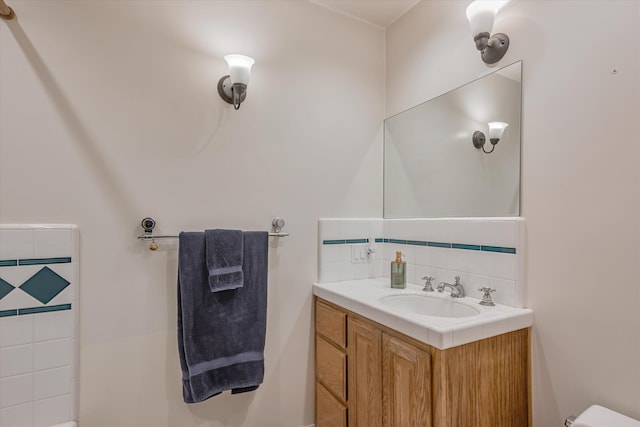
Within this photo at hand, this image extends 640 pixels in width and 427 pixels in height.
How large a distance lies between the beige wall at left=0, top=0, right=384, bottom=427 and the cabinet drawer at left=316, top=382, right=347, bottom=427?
8 centimetres

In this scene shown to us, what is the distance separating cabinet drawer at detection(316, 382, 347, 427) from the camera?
1.61 metres

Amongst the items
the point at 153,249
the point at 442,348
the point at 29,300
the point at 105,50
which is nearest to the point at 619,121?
the point at 442,348

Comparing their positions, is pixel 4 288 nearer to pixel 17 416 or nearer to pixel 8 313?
pixel 8 313

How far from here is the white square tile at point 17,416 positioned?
4.03 ft

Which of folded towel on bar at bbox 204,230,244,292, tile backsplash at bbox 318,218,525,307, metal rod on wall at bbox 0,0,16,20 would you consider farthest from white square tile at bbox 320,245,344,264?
metal rod on wall at bbox 0,0,16,20

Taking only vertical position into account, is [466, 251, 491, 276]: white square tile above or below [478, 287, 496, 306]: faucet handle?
above

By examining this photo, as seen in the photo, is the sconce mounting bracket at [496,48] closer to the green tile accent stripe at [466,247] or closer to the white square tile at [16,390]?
the green tile accent stripe at [466,247]

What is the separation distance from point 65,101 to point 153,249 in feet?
2.36

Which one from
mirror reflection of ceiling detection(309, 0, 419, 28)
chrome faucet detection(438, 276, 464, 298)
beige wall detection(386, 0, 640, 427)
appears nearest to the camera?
beige wall detection(386, 0, 640, 427)

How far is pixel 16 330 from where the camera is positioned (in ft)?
4.11

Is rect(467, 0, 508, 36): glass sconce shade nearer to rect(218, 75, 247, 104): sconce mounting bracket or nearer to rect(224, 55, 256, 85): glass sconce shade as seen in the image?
rect(224, 55, 256, 85): glass sconce shade

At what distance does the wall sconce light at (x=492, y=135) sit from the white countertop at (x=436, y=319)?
74 cm

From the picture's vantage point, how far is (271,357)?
1.77 meters

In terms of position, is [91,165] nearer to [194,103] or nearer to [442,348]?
[194,103]
